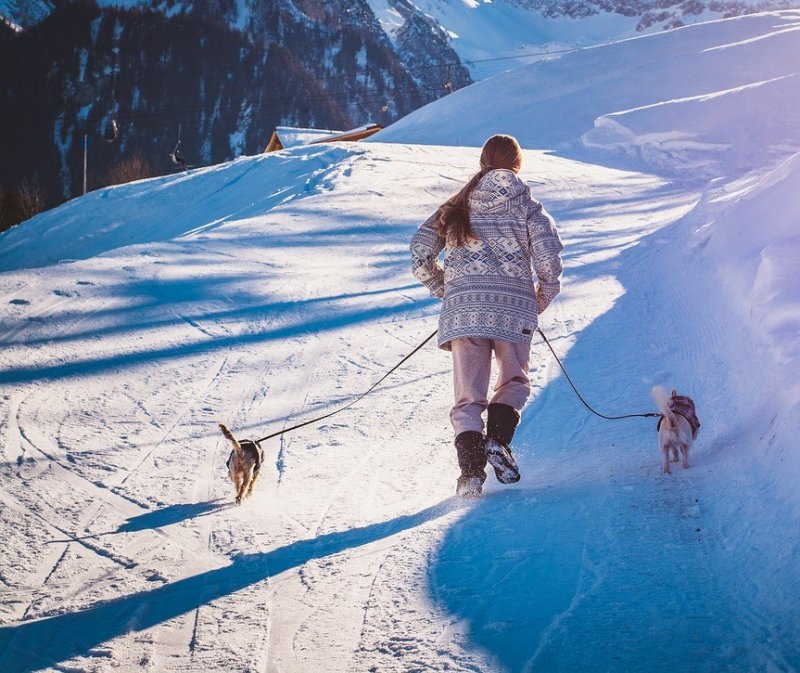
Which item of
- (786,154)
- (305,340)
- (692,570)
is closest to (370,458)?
(692,570)

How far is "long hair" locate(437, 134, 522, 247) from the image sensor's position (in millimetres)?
4320

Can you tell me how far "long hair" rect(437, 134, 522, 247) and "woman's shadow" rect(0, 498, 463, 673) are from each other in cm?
143

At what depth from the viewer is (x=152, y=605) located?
121 inches

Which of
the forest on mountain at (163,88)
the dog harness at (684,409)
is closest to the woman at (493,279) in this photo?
the dog harness at (684,409)

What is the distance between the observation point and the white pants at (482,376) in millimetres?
4336

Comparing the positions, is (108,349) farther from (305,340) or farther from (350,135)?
(350,135)

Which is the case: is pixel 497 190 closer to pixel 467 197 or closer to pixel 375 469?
pixel 467 197

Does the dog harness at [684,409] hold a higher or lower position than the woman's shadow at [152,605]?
higher

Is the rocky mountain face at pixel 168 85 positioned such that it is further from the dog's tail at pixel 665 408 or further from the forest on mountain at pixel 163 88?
the dog's tail at pixel 665 408

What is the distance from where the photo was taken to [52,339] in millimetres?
7602

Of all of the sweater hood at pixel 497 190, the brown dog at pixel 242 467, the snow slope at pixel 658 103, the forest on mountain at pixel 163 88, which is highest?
the forest on mountain at pixel 163 88

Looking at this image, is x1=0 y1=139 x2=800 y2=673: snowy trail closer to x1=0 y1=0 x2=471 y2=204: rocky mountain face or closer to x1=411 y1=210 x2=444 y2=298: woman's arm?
x1=411 y1=210 x2=444 y2=298: woman's arm

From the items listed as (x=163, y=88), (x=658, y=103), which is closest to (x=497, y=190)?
(x=658, y=103)

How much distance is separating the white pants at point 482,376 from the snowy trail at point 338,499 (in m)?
0.46
